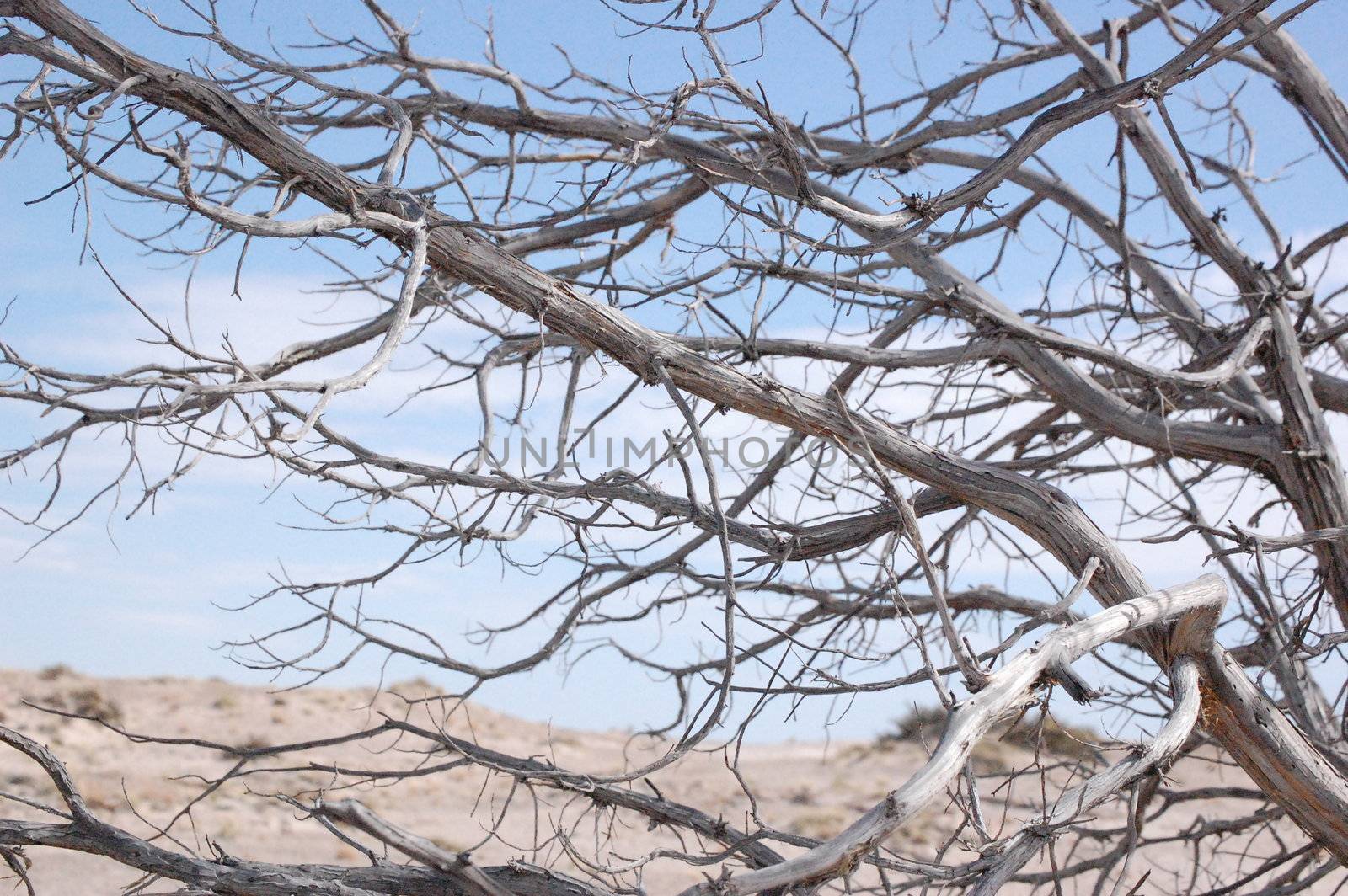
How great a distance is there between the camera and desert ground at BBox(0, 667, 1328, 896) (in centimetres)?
1246

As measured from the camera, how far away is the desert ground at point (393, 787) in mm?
12461

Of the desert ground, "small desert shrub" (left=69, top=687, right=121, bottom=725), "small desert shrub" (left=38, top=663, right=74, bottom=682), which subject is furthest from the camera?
"small desert shrub" (left=38, top=663, right=74, bottom=682)

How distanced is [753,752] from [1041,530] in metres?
21.7

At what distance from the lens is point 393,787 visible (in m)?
14.5

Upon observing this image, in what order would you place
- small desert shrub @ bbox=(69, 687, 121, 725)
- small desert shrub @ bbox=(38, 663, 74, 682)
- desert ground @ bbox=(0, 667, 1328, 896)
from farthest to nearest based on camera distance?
small desert shrub @ bbox=(38, 663, 74, 682), small desert shrub @ bbox=(69, 687, 121, 725), desert ground @ bbox=(0, 667, 1328, 896)

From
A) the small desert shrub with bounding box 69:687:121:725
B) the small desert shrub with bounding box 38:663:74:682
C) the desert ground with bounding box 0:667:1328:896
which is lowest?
the desert ground with bounding box 0:667:1328:896

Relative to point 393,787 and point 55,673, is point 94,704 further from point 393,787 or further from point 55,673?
point 393,787

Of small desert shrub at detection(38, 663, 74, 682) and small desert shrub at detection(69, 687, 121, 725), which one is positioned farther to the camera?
small desert shrub at detection(38, 663, 74, 682)

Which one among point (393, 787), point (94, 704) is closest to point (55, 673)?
point (94, 704)

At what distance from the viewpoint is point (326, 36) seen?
4.87m

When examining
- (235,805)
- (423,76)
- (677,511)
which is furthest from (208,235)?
(235,805)

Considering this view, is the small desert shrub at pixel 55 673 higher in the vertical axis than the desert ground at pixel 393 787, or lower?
higher

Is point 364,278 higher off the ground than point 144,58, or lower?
higher

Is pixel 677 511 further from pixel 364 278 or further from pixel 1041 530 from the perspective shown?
pixel 364 278
